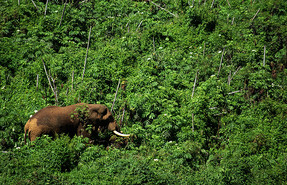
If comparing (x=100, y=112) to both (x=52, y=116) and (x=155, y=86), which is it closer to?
(x=52, y=116)

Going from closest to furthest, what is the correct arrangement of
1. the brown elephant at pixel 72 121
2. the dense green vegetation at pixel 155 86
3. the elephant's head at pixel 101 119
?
the dense green vegetation at pixel 155 86, the brown elephant at pixel 72 121, the elephant's head at pixel 101 119

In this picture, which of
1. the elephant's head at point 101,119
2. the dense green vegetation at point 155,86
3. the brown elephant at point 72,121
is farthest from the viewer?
the elephant's head at point 101,119

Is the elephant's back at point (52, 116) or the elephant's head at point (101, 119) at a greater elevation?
the elephant's back at point (52, 116)

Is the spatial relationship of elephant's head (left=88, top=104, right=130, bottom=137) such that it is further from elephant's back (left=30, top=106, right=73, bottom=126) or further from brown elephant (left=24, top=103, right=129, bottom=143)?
elephant's back (left=30, top=106, right=73, bottom=126)

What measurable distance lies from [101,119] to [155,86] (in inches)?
82.1

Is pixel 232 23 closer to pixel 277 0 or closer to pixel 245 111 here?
pixel 277 0

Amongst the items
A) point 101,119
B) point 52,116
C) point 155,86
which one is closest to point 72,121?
point 52,116

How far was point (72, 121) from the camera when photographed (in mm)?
7988

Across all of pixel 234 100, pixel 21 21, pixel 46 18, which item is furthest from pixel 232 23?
pixel 21 21

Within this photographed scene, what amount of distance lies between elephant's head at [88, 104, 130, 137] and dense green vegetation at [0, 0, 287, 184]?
19.3 inches

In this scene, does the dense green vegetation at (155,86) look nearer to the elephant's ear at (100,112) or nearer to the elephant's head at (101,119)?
the elephant's head at (101,119)

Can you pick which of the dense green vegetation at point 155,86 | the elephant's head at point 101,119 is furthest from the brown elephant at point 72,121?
the dense green vegetation at point 155,86

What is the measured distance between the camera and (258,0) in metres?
13.6

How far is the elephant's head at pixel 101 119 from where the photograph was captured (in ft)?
27.0
